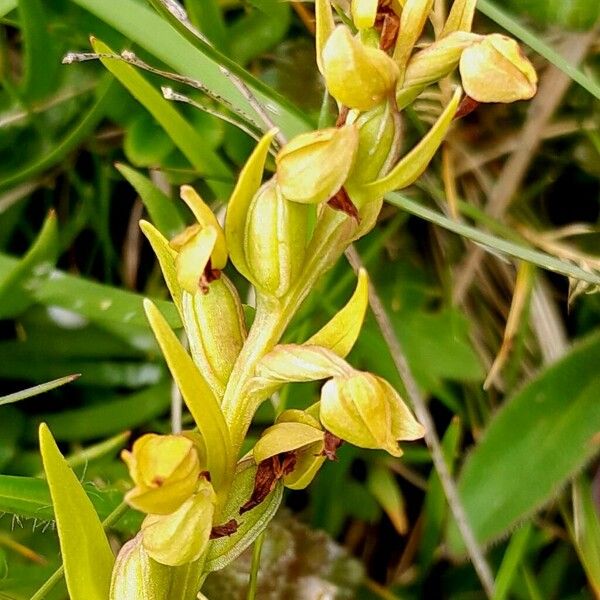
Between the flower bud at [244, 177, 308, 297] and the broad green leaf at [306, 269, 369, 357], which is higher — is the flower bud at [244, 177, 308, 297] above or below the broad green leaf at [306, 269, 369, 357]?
above

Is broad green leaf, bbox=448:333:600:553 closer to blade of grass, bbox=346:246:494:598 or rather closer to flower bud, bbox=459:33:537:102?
blade of grass, bbox=346:246:494:598

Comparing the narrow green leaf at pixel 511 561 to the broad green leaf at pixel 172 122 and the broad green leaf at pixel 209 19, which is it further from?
the broad green leaf at pixel 209 19

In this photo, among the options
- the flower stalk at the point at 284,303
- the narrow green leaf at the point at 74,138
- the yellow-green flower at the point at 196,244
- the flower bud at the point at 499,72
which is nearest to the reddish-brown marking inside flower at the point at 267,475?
the flower stalk at the point at 284,303

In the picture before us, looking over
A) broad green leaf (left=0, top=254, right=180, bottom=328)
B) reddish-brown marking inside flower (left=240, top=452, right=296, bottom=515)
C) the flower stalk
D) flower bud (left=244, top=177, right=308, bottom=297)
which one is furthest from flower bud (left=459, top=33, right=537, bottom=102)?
broad green leaf (left=0, top=254, right=180, bottom=328)

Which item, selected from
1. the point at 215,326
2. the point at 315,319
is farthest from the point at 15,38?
the point at 215,326

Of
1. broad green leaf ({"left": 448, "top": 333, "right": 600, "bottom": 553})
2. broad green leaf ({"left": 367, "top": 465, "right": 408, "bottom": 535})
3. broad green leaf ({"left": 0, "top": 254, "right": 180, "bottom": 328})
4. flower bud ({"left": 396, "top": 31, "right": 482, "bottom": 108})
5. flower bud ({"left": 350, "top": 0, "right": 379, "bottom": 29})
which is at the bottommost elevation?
broad green leaf ({"left": 367, "top": 465, "right": 408, "bottom": 535})

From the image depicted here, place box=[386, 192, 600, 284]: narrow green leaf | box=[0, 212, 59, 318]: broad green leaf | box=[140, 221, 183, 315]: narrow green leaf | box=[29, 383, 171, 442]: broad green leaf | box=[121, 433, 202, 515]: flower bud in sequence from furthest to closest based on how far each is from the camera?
box=[29, 383, 171, 442]: broad green leaf → box=[0, 212, 59, 318]: broad green leaf → box=[386, 192, 600, 284]: narrow green leaf → box=[140, 221, 183, 315]: narrow green leaf → box=[121, 433, 202, 515]: flower bud
